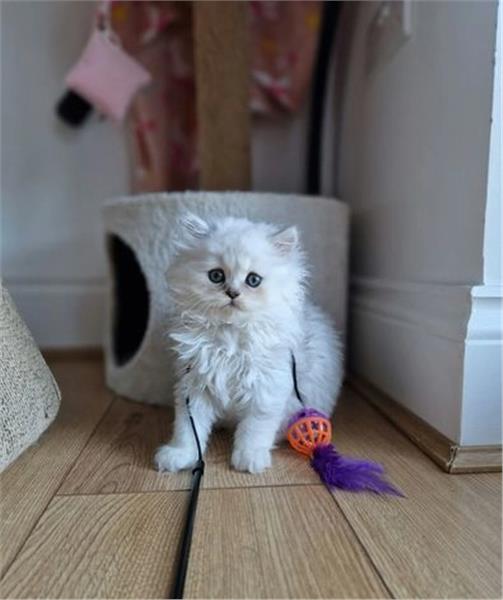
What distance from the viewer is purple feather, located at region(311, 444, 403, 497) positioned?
77 cm

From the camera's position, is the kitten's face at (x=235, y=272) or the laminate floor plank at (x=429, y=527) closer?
the laminate floor plank at (x=429, y=527)

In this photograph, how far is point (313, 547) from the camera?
626mm

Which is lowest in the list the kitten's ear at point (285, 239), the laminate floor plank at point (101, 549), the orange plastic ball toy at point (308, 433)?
the laminate floor plank at point (101, 549)

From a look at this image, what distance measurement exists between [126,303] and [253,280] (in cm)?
67

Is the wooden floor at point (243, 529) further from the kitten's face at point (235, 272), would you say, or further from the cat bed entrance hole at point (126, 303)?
the cat bed entrance hole at point (126, 303)

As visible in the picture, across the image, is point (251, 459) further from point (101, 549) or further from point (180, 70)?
point (180, 70)

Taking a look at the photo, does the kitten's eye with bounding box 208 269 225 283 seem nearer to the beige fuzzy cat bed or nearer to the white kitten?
the white kitten

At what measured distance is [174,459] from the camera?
83 cm

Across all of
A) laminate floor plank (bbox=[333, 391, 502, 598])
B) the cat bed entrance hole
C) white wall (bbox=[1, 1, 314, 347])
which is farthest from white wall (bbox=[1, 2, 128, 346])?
laminate floor plank (bbox=[333, 391, 502, 598])

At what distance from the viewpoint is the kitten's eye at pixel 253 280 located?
31.8 inches

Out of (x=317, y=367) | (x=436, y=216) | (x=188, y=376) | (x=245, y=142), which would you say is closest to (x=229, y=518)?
(x=188, y=376)

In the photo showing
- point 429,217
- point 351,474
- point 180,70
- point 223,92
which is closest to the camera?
point 351,474

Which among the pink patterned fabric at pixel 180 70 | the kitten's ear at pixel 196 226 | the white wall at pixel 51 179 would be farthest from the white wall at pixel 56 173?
the kitten's ear at pixel 196 226

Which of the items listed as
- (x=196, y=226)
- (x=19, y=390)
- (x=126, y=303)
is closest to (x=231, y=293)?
(x=196, y=226)
